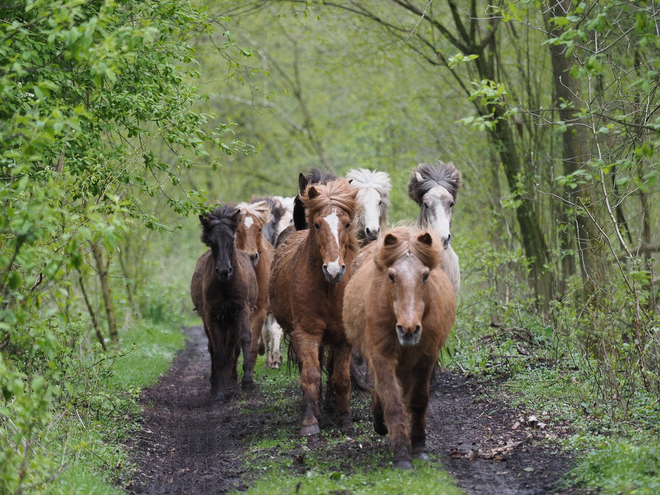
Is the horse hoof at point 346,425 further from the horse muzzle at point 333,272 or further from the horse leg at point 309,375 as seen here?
the horse muzzle at point 333,272

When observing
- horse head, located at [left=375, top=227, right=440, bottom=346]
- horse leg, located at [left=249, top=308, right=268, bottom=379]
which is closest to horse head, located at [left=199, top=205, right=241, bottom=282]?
horse leg, located at [left=249, top=308, right=268, bottom=379]

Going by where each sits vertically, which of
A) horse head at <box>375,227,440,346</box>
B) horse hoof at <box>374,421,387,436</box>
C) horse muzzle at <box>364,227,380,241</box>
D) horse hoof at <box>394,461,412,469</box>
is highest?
horse muzzle at <box>364,227,380,241</box>

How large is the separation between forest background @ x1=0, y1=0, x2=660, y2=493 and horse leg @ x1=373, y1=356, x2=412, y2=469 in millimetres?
1384

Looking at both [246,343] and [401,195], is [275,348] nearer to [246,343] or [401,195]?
[246,343]

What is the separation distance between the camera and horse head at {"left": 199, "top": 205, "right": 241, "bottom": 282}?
10266 millimetres

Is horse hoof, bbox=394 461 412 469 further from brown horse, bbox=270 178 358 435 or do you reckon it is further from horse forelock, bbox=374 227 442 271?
brown horse, bbox=270 178 358 435

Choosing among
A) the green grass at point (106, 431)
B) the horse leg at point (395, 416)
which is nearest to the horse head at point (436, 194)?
the horse leg at point (395, 416)

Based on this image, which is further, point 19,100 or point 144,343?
point 144,343

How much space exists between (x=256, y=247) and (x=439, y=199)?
3790 mm

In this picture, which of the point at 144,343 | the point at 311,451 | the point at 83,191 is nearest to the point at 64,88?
the point at 83,191

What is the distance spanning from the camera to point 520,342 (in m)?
10.5

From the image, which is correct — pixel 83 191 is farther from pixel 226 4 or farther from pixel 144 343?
pixel 226 4

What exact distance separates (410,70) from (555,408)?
13.2 meters

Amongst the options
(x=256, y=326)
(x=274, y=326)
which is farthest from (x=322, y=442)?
(x=274, y=326)
